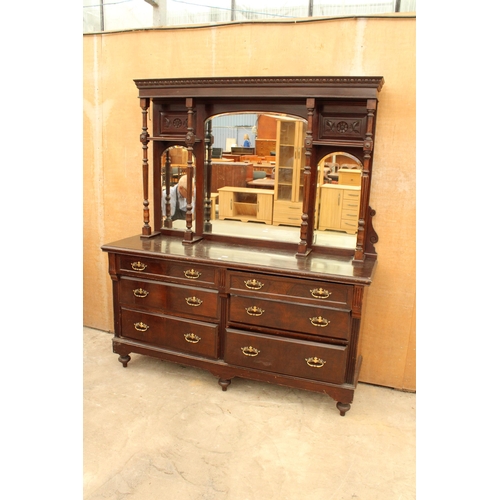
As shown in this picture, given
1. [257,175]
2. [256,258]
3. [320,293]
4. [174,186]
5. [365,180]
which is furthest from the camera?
[174,186]

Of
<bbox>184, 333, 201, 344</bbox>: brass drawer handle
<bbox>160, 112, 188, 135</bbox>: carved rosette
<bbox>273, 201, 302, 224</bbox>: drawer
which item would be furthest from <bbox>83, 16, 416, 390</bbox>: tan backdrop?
<bbox>184, 333, 201, 344</bbox>: brass drawer handle

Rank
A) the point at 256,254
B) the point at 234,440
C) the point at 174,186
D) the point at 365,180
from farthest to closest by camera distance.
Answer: the point at 174,186
the point at 256,254
the point at 365,180
the point at 234,440

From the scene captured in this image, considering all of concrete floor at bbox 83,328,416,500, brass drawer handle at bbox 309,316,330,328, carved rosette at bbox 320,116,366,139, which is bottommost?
concrete floor at bbox 83,328,416,500

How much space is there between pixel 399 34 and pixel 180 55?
1515 mm

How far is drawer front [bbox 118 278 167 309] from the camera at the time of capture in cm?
300

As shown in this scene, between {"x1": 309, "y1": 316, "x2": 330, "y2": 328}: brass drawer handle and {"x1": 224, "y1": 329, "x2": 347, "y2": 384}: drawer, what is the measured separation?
0.13 m

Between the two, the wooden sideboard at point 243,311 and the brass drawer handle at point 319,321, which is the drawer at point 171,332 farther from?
the brass drawer handle at point 319,321

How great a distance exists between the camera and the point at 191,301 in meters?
2.92

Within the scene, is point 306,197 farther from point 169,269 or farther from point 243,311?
point 169,269

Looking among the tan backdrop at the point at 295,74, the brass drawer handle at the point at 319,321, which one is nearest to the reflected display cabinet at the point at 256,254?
the brass drawer handle at the point at 319,321

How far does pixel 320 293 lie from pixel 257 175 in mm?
979

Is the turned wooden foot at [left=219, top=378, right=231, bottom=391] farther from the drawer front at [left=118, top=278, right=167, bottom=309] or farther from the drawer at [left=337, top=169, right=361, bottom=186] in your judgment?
the drawer at [left=337, top=169, right=361, bottom=186]

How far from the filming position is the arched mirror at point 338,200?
9.28ft

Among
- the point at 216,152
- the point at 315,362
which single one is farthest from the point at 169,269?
the point at 315,362
